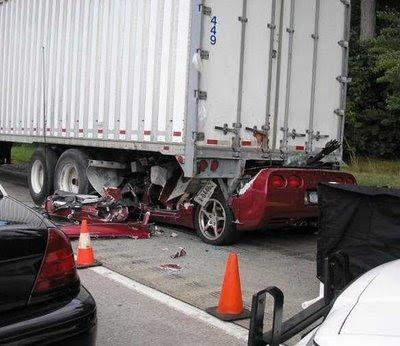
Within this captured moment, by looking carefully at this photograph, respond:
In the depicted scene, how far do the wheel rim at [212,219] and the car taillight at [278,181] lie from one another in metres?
0.78

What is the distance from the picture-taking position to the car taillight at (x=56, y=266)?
2836 millimetres

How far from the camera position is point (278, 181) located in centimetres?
723

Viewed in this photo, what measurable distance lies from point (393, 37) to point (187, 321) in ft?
37.0

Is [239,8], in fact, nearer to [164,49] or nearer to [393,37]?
[164,49]

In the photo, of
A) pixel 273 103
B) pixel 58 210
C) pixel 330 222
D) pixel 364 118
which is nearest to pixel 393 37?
pixel 364 118

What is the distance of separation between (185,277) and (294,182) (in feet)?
6.84

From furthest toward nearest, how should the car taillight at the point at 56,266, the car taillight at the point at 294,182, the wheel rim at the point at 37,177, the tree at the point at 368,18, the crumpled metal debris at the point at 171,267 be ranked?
the tree at the point at 368,18, the wheel rim at the point at 37,177, the car taillight at the point at 294,182, the crumpled metal debris at the point at 171,267, the car taillight at the point at 56,266

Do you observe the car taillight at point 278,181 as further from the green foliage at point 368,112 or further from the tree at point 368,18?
the tree at point 368,18

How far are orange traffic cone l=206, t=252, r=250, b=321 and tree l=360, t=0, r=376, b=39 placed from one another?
1355 centimetres

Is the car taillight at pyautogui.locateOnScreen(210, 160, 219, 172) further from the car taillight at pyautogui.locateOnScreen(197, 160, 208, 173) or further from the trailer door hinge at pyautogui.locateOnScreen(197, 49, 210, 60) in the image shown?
the trailer door hinge at pyautogui.locateOnScreen(197, 49, 210, 60)

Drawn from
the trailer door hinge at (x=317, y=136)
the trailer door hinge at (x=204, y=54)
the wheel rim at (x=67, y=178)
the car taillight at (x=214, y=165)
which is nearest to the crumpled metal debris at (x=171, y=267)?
the car taillight at (x=214, y=165)

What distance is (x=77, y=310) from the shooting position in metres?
2.92

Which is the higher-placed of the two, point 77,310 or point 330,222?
point 330,222

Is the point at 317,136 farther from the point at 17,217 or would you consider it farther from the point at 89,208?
the point at 17,217
